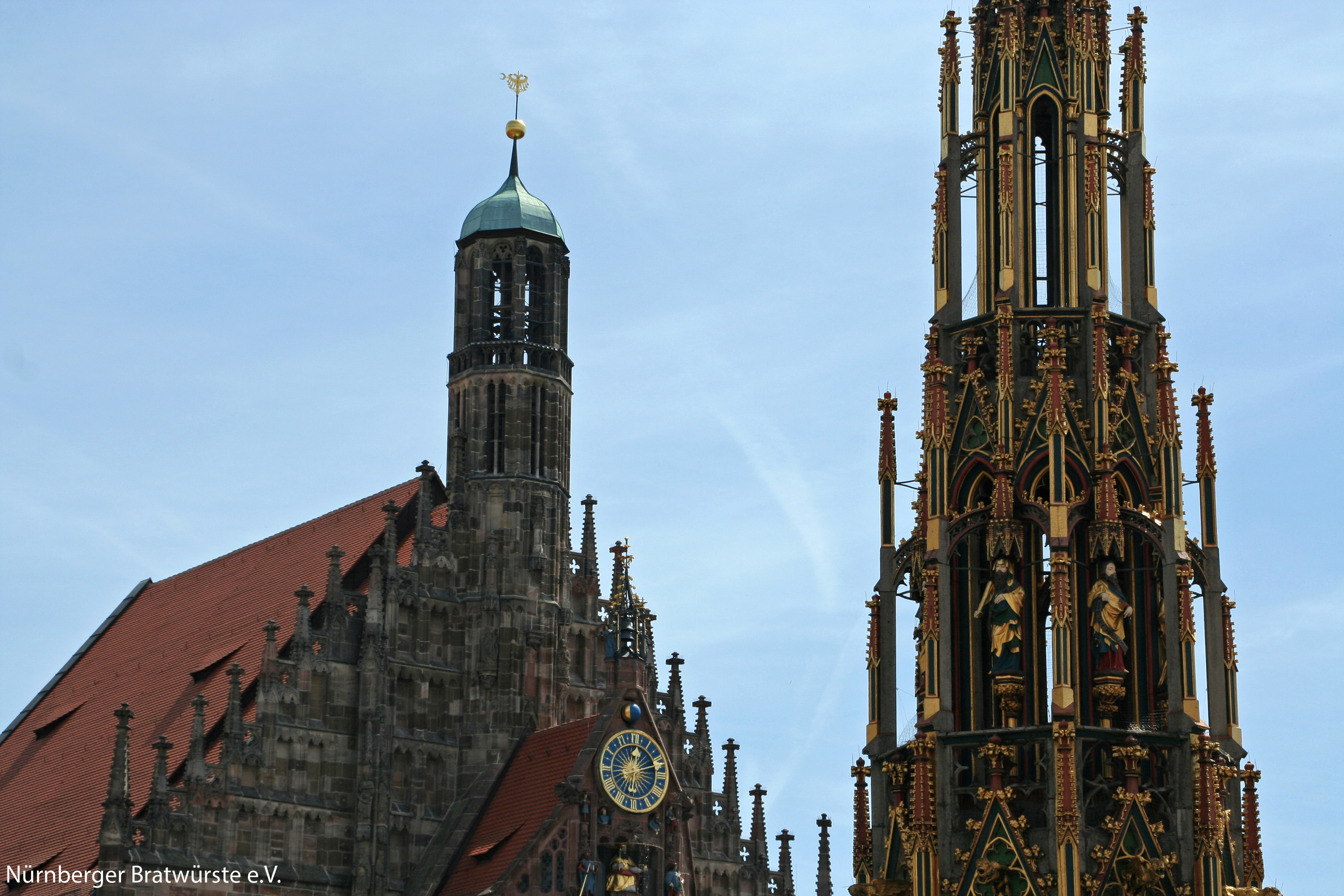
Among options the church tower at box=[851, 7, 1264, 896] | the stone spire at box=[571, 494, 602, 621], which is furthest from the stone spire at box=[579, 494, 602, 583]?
the church tower at box=[851, 7, 1264, 896]

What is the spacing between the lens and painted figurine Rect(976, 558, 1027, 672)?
115ft

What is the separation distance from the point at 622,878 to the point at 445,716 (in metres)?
7.23

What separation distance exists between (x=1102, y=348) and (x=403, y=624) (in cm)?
3020

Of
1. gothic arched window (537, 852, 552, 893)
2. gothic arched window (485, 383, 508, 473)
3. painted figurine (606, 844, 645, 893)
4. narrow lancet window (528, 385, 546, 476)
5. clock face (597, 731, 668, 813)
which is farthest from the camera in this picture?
narrow lancet window (528, 385, 546, 476)

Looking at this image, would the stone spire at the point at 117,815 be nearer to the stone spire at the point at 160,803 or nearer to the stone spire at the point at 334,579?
the stone spire at the point at 160,803

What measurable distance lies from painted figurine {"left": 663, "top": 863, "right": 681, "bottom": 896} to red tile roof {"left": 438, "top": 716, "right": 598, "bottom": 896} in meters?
3.25

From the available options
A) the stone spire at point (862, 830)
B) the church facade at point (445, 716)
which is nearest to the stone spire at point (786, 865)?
the church facade at point (445, 716)

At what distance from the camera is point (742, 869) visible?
64750mm

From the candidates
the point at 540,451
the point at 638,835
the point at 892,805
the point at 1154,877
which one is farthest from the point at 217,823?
the point at 1154,877

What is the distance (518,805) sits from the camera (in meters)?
60.0

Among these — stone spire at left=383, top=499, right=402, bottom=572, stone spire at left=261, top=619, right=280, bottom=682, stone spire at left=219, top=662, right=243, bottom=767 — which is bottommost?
stone spire at left=219, top=662, right=243, bottom=767

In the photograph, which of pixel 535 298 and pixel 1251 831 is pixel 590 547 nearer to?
pixel 535 298

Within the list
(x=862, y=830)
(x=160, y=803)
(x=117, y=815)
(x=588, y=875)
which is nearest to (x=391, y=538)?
(x=160, y=803)

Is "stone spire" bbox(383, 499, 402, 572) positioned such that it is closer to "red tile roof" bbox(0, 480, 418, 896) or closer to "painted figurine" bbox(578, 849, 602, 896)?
"red tile roof" bbox(0, 480, 418, 896)
